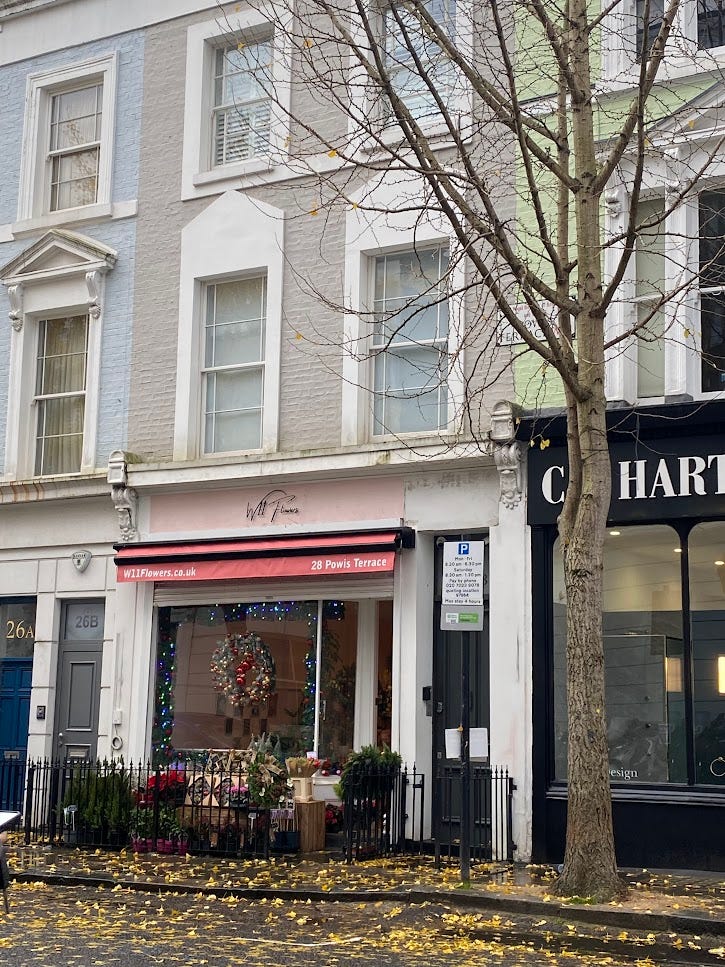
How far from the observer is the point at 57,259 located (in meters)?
18.6

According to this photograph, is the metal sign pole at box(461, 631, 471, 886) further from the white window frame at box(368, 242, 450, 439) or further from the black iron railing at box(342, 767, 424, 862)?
the white window frame at box(368, 242, 450, 439)

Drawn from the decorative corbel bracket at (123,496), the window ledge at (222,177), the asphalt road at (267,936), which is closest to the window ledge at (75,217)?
the window ledge at (222,177)

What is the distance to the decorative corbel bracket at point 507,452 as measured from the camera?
47.0 feet

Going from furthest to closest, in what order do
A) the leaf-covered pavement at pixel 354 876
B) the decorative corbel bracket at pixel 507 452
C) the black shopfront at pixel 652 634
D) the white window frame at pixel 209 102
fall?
the white window frame at pixel 209 102 → the decorative corbel bracket at pixel 507 452 → the black shopfront at pixel 652 634 → the leaf-covered pavement at pixel 354 876

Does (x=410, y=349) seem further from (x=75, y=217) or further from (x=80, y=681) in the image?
(x=80, y=681)

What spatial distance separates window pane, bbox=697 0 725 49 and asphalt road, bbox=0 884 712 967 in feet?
32.1

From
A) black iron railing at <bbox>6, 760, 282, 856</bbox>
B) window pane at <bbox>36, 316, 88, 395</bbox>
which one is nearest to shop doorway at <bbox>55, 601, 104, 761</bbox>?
black iron railing at <bbox>6, 760, 282, 856</bbox>

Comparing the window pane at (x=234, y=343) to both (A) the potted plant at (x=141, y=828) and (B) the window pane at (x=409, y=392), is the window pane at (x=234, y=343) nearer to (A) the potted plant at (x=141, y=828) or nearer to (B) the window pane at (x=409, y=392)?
(B) the window pane at (x=409, y=392)

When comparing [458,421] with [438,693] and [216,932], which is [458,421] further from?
[216,932]

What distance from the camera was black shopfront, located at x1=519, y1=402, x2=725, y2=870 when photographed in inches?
519

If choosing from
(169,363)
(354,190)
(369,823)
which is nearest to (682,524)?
(369,823)

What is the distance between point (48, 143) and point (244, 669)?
8.63 metres

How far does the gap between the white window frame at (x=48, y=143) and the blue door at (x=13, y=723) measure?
6.47 m

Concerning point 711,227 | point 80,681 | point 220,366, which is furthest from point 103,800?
point 711,227
